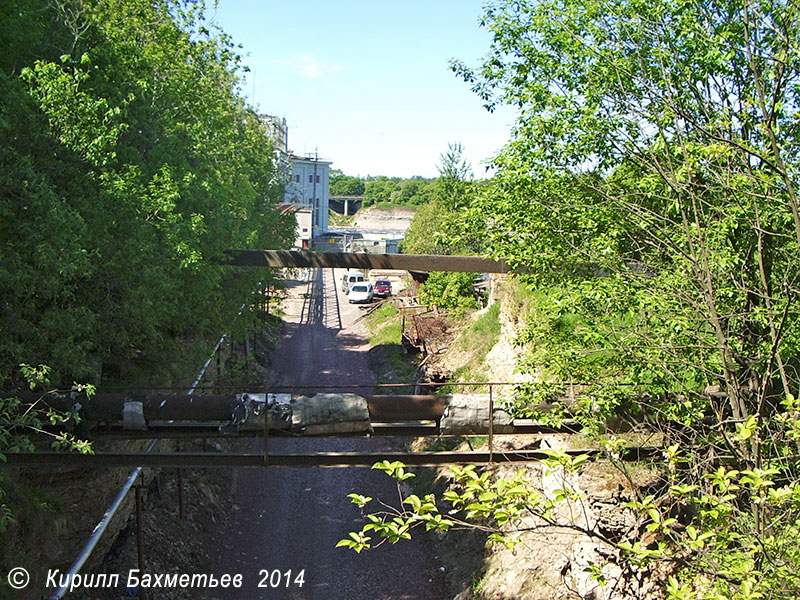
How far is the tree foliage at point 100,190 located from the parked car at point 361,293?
2850 centimetres

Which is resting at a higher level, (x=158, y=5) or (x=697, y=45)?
(x=158, y=5)

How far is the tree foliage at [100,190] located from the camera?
970 centimetres

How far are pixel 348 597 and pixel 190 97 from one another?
11.3 metres

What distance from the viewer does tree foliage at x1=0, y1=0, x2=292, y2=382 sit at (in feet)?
31.8

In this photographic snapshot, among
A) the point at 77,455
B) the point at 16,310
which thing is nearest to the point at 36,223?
the point at 16,310

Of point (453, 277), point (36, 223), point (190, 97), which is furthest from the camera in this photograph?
point (453, 277)

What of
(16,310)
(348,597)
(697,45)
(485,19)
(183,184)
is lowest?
(348,597)

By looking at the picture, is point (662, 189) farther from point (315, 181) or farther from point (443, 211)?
point (315, 181)

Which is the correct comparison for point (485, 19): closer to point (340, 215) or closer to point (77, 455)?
point (77, 455)

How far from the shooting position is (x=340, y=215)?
134 m

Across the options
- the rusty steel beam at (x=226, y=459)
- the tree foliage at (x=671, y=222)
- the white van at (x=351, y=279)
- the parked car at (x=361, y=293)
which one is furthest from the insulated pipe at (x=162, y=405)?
the white van at (x=351, y=279)

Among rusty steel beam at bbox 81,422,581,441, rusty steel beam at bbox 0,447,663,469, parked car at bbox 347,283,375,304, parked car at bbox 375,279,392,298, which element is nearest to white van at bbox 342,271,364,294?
parked car at bbox 347,283,375,304

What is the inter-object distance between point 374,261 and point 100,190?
249 inches

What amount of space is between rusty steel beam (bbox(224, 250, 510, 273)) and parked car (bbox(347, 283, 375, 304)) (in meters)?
29.3
